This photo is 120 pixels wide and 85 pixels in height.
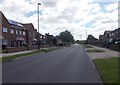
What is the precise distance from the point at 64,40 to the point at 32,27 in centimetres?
6344

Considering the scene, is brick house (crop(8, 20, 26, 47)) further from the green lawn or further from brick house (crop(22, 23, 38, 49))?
the green lawn

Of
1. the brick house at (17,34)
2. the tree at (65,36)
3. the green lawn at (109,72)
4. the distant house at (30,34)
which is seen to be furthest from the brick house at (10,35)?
the tree at (65,36)

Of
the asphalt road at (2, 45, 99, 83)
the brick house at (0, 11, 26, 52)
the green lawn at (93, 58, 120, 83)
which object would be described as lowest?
the asphalt road at (2, 45, 99, 83)

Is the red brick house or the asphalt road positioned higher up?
the red brick house

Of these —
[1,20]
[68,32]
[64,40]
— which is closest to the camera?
[1,20]

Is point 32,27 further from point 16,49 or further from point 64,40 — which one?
point 64,40

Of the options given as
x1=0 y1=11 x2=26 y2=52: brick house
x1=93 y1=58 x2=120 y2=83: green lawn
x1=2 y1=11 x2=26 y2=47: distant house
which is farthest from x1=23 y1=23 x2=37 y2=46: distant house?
x1=93 y1=58 x2=120 y2=83: green lawn

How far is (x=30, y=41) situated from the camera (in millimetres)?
82562

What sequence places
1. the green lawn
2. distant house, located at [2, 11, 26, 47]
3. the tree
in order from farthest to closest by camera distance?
the tree → distant house, located at [2, 11, 26, 47] → the green lawn

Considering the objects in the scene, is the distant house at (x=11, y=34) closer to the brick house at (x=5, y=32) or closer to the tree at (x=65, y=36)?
the brick house at (x=5, y=32)

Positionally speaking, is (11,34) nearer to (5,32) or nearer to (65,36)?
(5,32)

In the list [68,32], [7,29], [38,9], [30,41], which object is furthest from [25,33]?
[68,32]

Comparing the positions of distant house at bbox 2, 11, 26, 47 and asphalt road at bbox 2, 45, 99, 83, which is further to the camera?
distant house at bbox 2, 11, 26, 47

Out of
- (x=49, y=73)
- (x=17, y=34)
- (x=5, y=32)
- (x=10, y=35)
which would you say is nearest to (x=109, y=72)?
(x=49, y=73)
